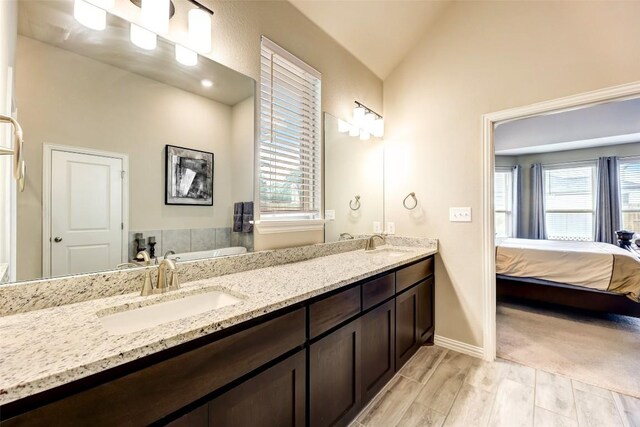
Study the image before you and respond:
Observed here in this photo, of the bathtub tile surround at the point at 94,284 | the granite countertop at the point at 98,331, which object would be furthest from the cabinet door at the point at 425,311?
the bathtub tile surround at the point at 94,284

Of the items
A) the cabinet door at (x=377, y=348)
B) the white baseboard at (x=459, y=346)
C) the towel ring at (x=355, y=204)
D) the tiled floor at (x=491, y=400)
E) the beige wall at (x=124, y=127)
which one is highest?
the beige wall at (x=124, y=127)

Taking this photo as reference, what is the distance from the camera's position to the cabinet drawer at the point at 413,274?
1.98 metres

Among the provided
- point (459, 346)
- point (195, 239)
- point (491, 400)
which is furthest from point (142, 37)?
point (459, 346)

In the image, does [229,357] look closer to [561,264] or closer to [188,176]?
[188,176]

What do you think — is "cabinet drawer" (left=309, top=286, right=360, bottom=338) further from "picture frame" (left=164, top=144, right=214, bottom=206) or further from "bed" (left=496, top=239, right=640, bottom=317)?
"bed" (left=496, top=239, right=640, bottom=317)

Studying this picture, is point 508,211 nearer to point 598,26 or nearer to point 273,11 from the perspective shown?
point 598,26

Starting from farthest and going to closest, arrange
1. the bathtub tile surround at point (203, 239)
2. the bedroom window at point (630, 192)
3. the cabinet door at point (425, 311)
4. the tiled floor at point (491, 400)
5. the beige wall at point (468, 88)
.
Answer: the bedroom window at point (630, 192) < the cabinet door at point (425, 311) < the beige wall at point (468, 88) < the tiled floor at point (491, 400) < the bathtub tile surround at point (203, 239)

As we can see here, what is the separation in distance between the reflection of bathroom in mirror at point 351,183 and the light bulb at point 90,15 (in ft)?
4.81

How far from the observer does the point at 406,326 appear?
82.1 inches

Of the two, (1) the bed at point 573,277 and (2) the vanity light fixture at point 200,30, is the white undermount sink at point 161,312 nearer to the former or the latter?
(2) the vanity light fixture at point 200,30

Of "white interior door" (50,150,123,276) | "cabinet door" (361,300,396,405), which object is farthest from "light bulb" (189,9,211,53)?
"cabinet door" (361,300,396,405)

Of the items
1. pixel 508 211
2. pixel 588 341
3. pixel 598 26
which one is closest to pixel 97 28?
pixel 598 26

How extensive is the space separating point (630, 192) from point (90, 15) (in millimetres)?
7805

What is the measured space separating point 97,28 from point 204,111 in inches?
20.2
